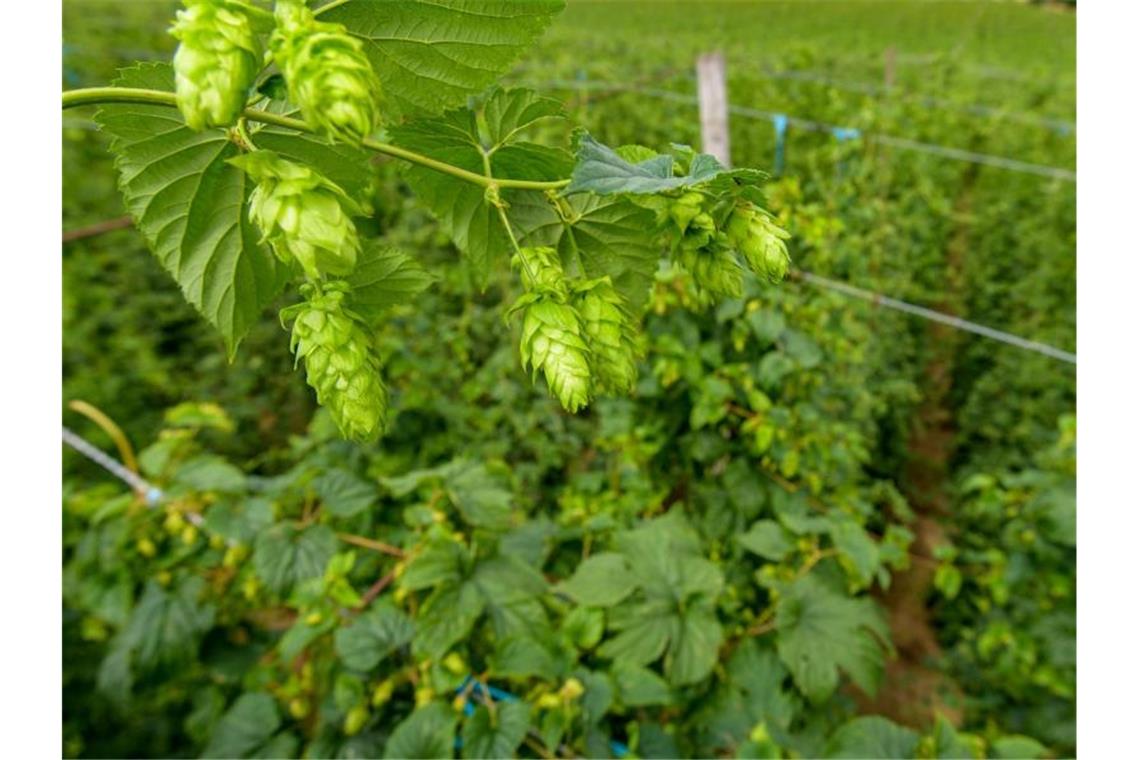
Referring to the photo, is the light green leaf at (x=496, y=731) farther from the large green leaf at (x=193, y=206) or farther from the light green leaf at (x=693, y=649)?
the large green leaf at (x=193, y=206)

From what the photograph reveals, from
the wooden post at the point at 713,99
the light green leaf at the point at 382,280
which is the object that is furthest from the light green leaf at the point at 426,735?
the wooden post at the point at 713,99

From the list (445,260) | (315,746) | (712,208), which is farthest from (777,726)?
(445,260)

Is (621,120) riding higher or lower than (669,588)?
higher

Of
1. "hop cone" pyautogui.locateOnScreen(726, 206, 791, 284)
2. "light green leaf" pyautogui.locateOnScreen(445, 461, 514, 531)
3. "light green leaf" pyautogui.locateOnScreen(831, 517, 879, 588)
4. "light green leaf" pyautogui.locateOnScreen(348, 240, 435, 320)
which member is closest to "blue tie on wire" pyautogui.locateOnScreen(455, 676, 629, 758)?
"light green leaf" pyautogui.locateOnScreen(445, 461, 514, 531)

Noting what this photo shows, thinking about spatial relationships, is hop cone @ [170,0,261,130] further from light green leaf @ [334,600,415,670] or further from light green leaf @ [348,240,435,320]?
light green leaf @ [334,600,415,670]

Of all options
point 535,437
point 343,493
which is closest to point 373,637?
point 343,493

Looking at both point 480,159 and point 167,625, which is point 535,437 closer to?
point 167,625

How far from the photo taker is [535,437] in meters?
2.78

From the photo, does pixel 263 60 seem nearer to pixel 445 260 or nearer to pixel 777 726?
pixel 777 726

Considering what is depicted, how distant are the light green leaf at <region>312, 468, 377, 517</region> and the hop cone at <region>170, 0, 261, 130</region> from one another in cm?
123

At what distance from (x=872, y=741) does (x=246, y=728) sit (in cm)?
119

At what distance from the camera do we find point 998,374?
358 centimetres

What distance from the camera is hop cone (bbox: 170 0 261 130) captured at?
1.28 feet

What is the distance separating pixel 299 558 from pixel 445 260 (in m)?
2.22
